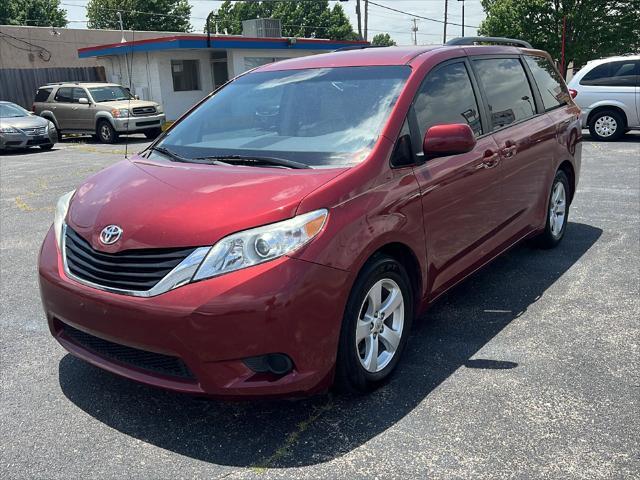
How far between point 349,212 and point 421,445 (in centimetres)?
113

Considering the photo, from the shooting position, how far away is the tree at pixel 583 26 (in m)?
27.6

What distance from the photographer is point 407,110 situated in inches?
140

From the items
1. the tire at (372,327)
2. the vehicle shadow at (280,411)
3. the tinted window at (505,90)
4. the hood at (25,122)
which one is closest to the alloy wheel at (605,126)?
the tinted window at (505,90)

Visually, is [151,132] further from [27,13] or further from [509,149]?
[27,13]

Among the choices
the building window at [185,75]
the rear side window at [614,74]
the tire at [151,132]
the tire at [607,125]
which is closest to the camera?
the rear side window at [614,74]

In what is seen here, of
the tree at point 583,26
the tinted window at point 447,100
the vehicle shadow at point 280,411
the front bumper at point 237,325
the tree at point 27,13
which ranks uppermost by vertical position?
the tree at point 27,13

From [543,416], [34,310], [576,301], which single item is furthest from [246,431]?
[576,301]

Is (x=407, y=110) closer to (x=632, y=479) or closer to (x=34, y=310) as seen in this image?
(x=632, y=479)

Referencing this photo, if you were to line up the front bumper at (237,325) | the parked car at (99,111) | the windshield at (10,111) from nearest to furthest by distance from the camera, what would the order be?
the front bumper at (237,325), the windshield at (10,111), the parked car at (99,111)

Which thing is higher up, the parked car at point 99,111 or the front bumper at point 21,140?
the parked car at point 99,111

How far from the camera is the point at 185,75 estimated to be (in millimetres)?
25031

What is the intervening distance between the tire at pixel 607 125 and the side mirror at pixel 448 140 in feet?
38.9

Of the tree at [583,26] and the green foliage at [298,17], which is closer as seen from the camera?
the tree at [583,26]

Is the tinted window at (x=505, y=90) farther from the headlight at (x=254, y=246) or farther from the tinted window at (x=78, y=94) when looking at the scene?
the tinted window at (x=78, y=94)
